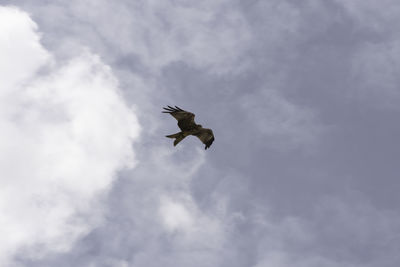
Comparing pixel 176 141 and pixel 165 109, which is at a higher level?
pixel 165 109

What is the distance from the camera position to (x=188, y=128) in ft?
121

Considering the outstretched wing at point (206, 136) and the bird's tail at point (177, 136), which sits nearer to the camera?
the bird's tail at point (177, 136)

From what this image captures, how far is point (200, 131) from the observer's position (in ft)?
122

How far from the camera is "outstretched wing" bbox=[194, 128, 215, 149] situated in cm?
3728

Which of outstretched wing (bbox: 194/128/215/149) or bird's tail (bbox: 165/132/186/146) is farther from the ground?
outstretched wing (bbox: 194/128/215/149)

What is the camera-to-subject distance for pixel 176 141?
36.4 m

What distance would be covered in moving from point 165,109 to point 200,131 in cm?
361

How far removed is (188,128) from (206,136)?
181 centimetres

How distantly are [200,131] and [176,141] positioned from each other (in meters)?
2.38

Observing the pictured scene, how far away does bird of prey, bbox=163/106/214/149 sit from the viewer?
36375mm

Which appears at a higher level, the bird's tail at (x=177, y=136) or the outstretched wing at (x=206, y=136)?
the outstretched wing at (x=206, y=136)

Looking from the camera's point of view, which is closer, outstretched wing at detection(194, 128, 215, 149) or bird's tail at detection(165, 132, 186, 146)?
bird's tail at detection(165, 132, 186, 146)

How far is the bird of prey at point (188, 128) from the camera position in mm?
36375

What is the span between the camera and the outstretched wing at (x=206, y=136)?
122 feet
